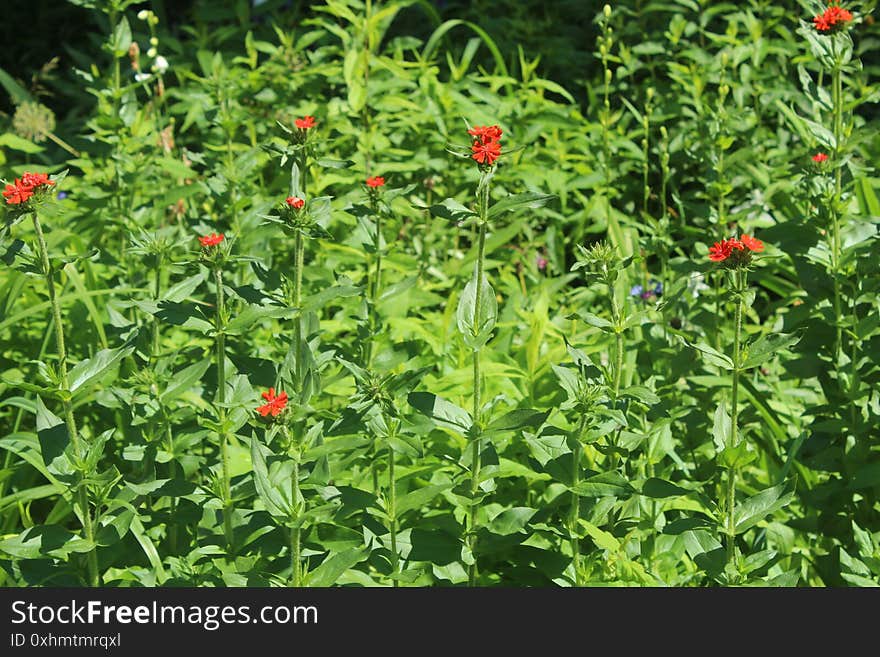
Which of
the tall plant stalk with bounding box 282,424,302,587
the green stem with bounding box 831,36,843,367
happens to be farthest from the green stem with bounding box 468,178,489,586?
the green stem with bounding box 831,36,843,367

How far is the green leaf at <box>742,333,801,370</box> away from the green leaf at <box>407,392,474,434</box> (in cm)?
54

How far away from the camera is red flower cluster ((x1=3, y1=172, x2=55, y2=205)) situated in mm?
1912

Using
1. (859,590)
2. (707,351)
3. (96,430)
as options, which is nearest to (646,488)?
(707,351)

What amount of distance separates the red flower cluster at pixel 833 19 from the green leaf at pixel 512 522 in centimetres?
132

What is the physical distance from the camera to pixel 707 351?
6.80 ft

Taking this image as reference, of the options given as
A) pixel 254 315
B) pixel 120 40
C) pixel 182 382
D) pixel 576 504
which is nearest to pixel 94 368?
pixel 182 382

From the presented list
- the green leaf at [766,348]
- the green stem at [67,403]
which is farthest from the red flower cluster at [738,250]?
the green stem at [67,403]

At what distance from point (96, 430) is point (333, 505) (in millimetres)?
1230

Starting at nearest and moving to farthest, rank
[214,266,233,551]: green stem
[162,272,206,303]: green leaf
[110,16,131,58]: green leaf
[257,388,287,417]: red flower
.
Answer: [257,388,287,417]: red flower, [214,266,233,551]: green stem, [162,272,206,303]: green leaf, [110,16,131,58]: green leaf

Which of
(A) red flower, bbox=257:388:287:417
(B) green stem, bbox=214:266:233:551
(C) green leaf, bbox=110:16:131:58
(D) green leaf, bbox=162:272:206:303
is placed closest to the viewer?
(A) red flower, bbox=257:388:287:417

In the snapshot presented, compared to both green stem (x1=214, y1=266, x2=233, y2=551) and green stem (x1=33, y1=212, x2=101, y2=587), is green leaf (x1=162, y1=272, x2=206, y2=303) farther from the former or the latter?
green stem (x1=33, y1=212, x2=101, y2=587)

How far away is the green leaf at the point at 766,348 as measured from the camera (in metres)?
2.02

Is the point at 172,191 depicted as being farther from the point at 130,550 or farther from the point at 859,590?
the point at 859,590

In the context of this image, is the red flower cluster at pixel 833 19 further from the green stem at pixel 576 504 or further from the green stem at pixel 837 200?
the green stem at pixel 576 504
